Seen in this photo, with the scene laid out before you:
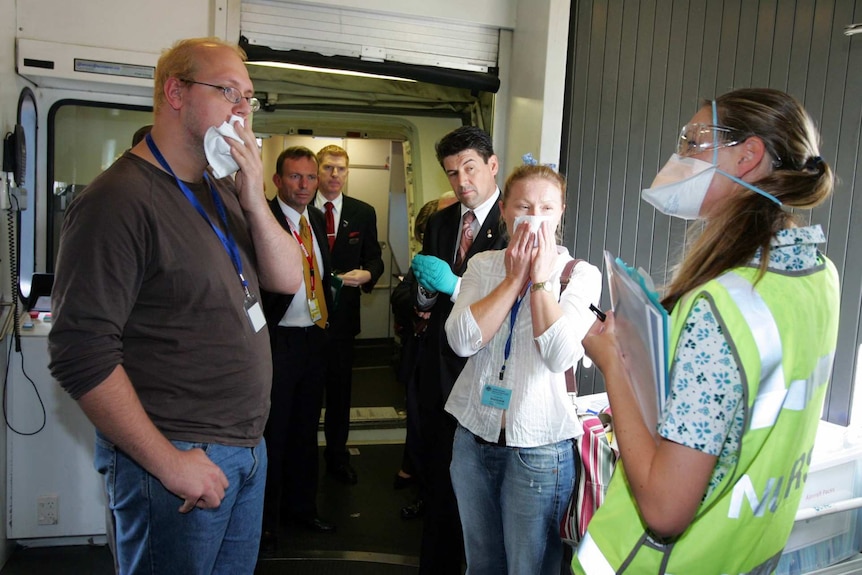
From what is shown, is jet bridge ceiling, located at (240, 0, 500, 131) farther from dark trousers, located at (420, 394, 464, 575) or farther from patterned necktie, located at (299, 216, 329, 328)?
dark trousers, located at (420, 394, 464, 575)

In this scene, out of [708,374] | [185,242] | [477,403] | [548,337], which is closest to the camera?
[708,374]

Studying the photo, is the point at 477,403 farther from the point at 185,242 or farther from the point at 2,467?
the point at 2,467

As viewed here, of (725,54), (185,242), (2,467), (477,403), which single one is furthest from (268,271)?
(725,54)

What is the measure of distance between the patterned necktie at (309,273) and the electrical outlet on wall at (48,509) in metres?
1.56

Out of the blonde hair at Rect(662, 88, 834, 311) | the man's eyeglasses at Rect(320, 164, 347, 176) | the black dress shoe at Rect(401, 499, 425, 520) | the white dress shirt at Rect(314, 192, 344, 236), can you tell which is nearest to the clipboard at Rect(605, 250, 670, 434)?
the blonde hair at Rect(662, 88, 834, 311)

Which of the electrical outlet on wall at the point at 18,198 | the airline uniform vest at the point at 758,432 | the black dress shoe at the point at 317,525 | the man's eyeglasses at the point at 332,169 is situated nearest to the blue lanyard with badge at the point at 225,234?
the airline uniform vest at the point at 758,432

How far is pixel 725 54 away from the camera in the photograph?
10.5 feet

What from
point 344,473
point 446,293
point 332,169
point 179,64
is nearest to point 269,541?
point 344,473

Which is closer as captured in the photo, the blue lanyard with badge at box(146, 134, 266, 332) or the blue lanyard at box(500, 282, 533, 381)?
the blue lanyard with badge at box(146, 134, 266, 332)

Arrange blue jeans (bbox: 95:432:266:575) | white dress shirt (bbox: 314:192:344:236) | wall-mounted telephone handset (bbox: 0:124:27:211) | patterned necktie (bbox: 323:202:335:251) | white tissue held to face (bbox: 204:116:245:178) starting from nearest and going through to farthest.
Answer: blue jeans (bbox: 95:432:266:575)
white tissue held to face (bbox: 204:116:245:178)
wall-mounted telephone handset (bbox: 0:124:27:211)
patterned necktie (bbox: 323:202:335:251)
white dress shirt (bbox: 314:192:344:236)

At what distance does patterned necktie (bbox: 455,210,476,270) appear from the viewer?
2.93 meters

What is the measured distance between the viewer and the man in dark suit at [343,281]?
4266 mm

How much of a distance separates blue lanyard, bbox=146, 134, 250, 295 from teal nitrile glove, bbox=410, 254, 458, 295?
0.92 metres

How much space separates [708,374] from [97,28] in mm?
3410
